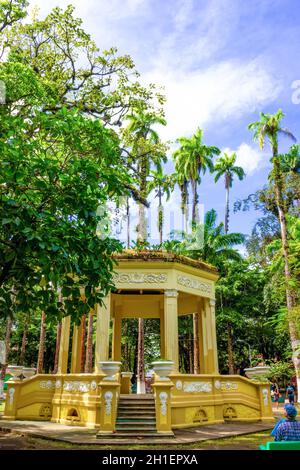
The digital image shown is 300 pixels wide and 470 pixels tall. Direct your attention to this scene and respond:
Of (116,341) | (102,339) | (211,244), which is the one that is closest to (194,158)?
(211,244)

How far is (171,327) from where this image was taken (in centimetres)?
1113

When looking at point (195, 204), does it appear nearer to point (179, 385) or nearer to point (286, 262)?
point (286, 262)

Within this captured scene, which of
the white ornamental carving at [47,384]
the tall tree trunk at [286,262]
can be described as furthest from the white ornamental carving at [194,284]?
the tall tree trunk at [286,262]

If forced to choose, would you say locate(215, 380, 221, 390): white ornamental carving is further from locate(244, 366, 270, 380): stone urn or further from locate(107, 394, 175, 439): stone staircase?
locate(107, 394, 175, 439): stone staircase

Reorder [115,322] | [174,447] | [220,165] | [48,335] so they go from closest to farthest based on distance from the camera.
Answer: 1. [174,447]
2. [115,322]
3. [48,335]
4. [220,165]

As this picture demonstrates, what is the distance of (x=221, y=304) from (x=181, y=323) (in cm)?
312

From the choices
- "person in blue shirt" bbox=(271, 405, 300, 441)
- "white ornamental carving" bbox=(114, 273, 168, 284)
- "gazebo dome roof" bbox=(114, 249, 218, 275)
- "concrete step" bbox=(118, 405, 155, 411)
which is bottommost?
"concrete step" bbox=(118, 405, 155, 411)

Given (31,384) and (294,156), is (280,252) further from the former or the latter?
(31,384)

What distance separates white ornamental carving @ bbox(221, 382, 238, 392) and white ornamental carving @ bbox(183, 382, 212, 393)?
778 mm

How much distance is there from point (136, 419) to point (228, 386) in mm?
3959

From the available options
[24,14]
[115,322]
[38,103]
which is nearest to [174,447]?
[115,322]

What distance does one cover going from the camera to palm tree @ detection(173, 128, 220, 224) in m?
33.3

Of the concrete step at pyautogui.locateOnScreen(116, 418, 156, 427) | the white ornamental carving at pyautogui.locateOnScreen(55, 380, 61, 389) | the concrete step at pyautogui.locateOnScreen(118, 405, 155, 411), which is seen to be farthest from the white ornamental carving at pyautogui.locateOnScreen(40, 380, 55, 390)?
the concrete step at pyautogui.locateOnScreen(116, 418, 156, 427)
